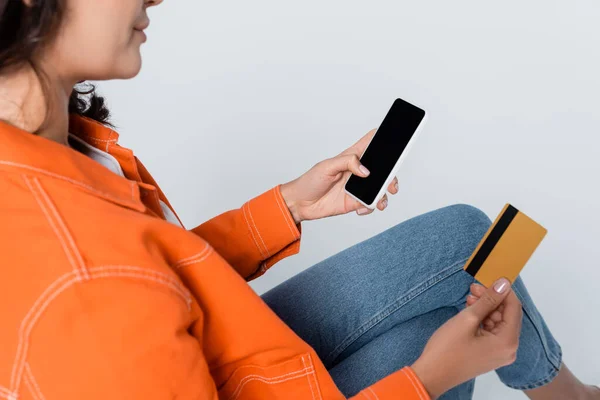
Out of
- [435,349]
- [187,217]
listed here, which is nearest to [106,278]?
[435,349]

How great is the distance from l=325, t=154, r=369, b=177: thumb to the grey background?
2.30 ft

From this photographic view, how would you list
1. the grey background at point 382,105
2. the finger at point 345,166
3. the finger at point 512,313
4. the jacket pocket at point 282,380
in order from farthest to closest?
1. the grey background at point 382,105
2. the finger at point 345,166
3. the finger at point 512,313
4. the jacket pocket at point 282,380

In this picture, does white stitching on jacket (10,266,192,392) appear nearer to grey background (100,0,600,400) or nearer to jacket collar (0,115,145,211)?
jacket collar (0,115,145,211)

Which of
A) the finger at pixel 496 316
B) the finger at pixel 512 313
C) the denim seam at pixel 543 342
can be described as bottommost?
the denim seam at pixel 543 342

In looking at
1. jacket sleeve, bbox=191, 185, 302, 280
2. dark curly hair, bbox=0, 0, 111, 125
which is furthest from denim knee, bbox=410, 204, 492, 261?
dark curly hair, bbox=0, 0, 111, 125

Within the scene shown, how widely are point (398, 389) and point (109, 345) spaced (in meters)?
0.36

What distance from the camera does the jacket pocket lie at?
2.72 ft

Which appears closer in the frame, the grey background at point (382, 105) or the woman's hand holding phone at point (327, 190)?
the woman's hand holding phone at point (327, 190)

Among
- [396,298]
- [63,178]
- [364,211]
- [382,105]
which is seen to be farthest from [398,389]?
[382,105]

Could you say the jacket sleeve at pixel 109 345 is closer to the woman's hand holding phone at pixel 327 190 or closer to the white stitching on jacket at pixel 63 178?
the white stitching on jacket at pixel 63 178

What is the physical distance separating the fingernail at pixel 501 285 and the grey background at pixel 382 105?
72cm

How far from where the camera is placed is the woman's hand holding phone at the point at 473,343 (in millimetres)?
861

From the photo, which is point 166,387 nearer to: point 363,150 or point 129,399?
point 129,399

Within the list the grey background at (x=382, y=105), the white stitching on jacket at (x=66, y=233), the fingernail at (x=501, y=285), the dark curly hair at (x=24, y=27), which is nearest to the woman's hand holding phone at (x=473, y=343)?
the fingernail at (x=501, y=285)
